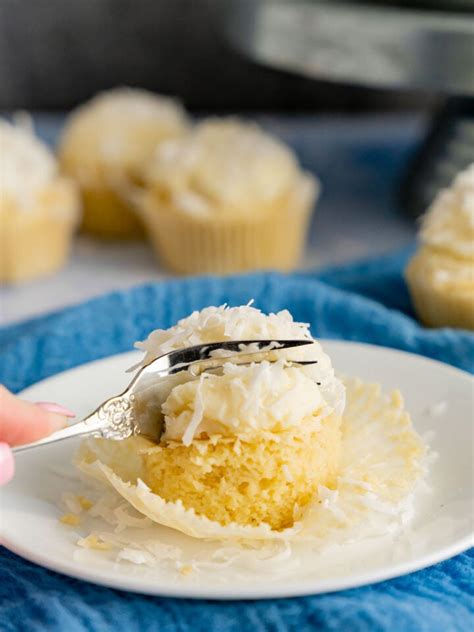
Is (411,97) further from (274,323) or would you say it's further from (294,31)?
(274,323)

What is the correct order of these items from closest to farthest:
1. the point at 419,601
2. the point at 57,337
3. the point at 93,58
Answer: the point at 419,601 → the point at 57,337 → the point at 93,58

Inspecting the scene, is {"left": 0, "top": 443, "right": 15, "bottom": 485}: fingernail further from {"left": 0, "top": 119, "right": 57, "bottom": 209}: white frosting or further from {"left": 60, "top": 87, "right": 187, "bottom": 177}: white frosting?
{"left": 60, "top": 87, "right": 187, "bottom": 177}: white frosting

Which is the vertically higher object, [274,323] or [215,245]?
[274,323]

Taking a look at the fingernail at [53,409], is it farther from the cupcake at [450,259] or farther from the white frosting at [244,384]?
the cupcake at [450,259]

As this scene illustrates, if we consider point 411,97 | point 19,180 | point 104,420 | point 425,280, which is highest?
point 104,420

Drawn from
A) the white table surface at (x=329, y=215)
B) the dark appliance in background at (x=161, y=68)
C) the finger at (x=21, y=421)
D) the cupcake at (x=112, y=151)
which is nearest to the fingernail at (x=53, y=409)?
the finger at (x=21, y=421)

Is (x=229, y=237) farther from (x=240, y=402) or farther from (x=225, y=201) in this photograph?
(x=240, y=402)

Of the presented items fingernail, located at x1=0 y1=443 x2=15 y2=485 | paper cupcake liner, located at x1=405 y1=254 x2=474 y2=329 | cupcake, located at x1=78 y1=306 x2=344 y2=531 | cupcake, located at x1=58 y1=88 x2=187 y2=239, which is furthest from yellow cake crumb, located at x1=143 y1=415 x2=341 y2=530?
cupcake, located at x1=58 y1=88 x2=187 y2=239

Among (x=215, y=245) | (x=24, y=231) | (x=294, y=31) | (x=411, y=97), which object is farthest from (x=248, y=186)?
(x=411, y=97)
